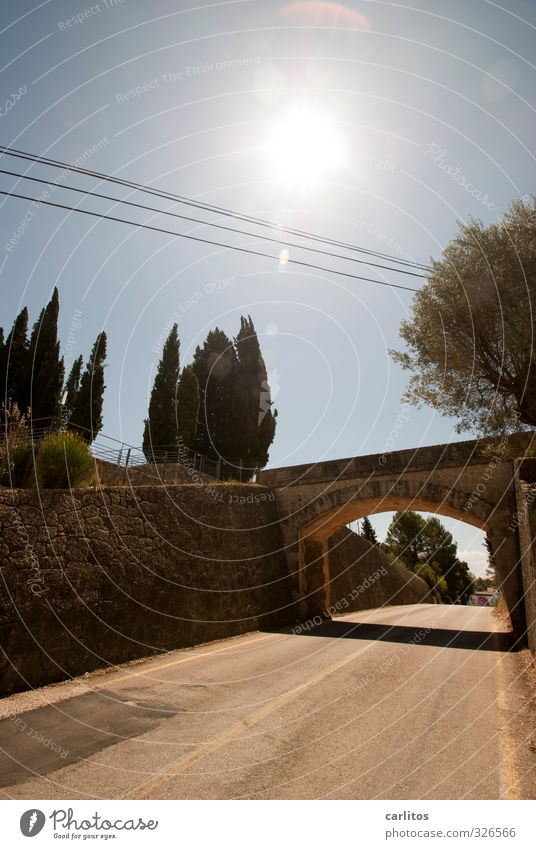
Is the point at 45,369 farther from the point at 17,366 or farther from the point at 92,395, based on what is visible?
the point at 92,395

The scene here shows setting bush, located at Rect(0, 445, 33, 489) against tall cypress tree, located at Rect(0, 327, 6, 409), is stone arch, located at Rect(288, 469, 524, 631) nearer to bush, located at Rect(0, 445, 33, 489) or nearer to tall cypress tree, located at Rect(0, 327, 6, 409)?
bush, located at Rect(0, 445, 33, 489)

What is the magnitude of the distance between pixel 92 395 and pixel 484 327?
29953mm

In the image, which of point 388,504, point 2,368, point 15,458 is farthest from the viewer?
point 2,368

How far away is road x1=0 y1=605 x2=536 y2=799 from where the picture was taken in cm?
455

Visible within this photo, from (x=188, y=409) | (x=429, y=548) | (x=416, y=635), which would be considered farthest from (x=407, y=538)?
(x=416, y=635)

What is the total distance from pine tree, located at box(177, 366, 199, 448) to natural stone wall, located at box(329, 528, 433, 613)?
49.1 ft

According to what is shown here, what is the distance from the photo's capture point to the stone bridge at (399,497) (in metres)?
15.4

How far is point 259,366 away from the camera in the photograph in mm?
39875

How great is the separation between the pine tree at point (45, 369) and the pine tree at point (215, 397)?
11.7 m

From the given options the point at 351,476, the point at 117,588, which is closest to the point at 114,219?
the point at 117,588

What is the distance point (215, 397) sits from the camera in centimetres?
3878

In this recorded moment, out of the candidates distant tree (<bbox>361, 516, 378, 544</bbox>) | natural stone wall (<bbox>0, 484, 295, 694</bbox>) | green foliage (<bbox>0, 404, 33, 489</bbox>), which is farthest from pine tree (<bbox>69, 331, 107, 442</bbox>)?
distant tree (<bbox>361, 516, 378, 544</bbox>)

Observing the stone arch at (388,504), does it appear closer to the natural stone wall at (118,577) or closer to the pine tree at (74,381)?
the natural stone wall at (118,577)

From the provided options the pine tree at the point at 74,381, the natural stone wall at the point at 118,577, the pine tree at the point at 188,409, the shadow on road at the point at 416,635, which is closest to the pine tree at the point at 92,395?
the pine tree at the point at 74,381
